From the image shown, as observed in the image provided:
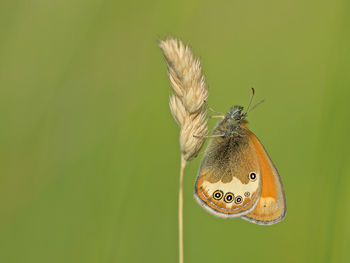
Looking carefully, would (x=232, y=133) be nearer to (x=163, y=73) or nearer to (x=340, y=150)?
(x=340, y=150)

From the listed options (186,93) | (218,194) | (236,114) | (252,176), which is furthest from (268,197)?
(186,93)

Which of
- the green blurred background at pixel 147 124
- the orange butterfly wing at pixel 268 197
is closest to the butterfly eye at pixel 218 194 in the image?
the orange butterfly wing at pixel 268 197

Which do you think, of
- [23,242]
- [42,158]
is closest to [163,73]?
[42,158]

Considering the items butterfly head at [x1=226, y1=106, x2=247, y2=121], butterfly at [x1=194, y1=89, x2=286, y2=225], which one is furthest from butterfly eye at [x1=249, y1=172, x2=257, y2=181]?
butterfly head at [x1=226, y1=106, x2=247, y2=121]

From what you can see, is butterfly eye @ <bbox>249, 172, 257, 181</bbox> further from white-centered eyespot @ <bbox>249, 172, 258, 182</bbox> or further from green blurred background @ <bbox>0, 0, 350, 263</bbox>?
green blurred background @ <bbox>0, 0, 350, 263</bbox>

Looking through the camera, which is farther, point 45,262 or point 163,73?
point 163,73

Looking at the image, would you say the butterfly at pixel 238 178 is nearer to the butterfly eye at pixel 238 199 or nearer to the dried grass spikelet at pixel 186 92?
the butterfly eye at pixel 238 199
